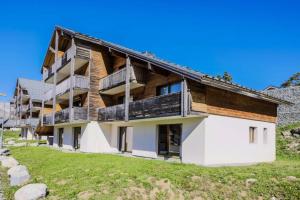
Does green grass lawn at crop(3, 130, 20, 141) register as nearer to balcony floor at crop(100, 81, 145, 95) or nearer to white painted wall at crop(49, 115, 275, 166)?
balcony floor at crop(100, 81, 145, 95)

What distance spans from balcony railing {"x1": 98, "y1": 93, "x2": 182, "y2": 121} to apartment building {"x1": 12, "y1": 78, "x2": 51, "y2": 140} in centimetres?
3019

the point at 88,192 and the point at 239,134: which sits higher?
the point at 239,134

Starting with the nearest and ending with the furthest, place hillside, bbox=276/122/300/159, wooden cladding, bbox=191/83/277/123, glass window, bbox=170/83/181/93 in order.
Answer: wooden cladding, bbox=191/83/277/123
glass window, bbox=170/83/181/93
hillside, bbox=276/122/300/159

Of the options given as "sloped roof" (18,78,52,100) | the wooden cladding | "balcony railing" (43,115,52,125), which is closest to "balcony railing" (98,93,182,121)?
the wooden cladding

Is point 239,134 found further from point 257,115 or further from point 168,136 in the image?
point 168,136

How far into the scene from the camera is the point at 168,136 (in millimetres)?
20078

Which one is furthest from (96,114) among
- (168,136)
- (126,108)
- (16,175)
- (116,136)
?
(16,175)

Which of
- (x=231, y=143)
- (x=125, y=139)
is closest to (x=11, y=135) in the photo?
(x=125, y=139)

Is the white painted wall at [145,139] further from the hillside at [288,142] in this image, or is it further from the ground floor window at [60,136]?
the ground floor window at [60,136]

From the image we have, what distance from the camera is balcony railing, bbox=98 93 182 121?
16.0m

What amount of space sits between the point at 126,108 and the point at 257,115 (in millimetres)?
9152

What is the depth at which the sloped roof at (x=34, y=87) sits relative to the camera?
49800 mm

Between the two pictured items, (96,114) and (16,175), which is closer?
(16,175)

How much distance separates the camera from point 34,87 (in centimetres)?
5350
